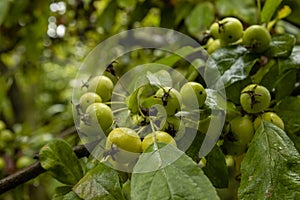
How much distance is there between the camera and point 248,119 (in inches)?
24.1

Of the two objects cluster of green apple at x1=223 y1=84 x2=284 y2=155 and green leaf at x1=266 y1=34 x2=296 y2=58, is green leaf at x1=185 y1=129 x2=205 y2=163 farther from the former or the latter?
green leaf at x1=266 y1=34 x2=296 y2=58

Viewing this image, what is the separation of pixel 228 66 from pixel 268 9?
14cm

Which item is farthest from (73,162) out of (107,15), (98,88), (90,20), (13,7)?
(90,20)

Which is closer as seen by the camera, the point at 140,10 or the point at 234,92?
the point at 234,92

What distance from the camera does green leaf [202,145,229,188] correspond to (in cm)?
57

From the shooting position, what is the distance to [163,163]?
47 cm

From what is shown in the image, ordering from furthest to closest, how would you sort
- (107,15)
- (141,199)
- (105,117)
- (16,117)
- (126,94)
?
(16,117) → (107,15) → (126,94) → (105,117) → (141,199)

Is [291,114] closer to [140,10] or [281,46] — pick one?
[281,46]

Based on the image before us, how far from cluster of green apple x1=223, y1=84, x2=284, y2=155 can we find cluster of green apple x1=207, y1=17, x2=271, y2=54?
0.11 metres

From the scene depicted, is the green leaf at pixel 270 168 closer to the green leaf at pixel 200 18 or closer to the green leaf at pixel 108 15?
the green leaf at pixel 200 18

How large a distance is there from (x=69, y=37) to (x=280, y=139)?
1679mm

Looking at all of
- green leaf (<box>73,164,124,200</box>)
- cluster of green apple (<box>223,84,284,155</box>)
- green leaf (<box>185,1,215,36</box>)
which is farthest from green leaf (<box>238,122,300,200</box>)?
green leaf (<box>185,1,215,36</box>)

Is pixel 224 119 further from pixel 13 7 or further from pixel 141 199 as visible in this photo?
pixel 13 7

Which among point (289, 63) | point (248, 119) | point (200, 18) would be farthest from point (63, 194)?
point (200, 18)
